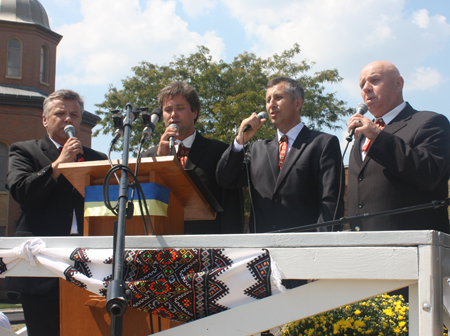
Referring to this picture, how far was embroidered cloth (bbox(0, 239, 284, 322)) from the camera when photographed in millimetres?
1913

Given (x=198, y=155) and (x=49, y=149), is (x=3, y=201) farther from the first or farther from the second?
(x=198, y=155)

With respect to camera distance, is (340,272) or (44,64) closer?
(340,272)

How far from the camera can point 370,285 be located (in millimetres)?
1749

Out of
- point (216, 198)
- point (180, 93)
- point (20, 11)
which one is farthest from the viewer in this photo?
point (20, 11)

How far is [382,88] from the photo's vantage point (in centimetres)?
348

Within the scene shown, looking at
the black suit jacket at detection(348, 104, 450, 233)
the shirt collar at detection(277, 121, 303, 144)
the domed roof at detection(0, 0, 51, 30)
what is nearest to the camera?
the black suit jacket at detection(348, 104, 450, 233)

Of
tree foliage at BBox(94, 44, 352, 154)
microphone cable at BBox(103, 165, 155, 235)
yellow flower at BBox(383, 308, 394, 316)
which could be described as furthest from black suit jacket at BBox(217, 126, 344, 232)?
tree foliage at BBox(94, 44, 352, 154)

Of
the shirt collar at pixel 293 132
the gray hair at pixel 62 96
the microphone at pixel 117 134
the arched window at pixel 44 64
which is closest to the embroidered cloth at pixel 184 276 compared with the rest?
the microphone at pixel 117 134

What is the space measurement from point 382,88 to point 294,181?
1003 mm

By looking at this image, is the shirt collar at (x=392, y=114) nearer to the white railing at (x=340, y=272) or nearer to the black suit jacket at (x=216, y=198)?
the black suit jacket at (x=216, y=198)

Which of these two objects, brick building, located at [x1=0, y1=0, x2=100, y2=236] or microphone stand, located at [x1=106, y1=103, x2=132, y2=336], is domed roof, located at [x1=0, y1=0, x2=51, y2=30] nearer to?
brick building, located at [x1=0, y1=0, x2=100, y2=236]

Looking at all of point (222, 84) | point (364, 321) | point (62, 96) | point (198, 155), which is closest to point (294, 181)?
point (198, 155)

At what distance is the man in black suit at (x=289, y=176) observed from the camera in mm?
3234

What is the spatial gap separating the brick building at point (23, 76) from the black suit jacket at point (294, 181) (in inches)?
918
